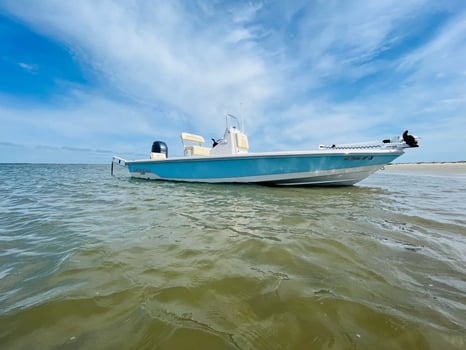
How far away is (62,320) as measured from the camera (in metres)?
1.24

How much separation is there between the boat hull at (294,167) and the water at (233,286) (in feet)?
Answer: 15.4

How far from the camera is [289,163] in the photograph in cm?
792

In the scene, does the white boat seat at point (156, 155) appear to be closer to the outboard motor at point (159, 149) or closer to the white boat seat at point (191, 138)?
the outboard motor at point (159, 149)

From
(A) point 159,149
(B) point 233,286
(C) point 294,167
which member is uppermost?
(A) point 159,149

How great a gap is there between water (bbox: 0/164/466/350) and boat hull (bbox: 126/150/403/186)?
469 cm

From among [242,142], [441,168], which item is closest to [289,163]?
[242,142]

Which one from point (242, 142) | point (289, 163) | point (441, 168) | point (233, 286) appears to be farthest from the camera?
point (441, 168)

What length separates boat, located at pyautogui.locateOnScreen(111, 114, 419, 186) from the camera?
7551mm

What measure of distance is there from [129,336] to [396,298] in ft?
5.13

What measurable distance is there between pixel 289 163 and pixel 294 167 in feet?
0.74

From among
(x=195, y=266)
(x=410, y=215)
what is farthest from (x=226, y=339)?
(x=410, y=215)

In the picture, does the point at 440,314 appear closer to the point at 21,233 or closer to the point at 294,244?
the point at 294,244

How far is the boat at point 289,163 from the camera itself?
24.8 feet

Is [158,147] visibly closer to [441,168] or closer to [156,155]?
[156,155]
